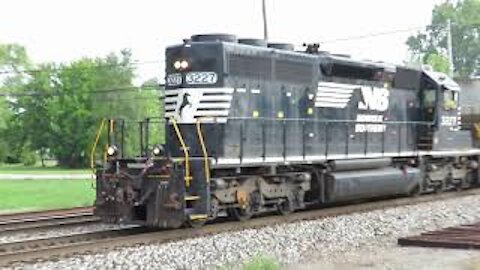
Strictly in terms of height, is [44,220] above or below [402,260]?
below

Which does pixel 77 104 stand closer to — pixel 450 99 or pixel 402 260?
pixel 450 99

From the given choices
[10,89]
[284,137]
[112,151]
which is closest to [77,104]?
[10,89]

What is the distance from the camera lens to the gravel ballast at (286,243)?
406 inches

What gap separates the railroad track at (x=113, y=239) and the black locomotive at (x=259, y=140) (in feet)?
0.86

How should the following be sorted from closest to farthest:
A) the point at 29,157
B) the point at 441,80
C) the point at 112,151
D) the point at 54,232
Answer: the point at 54,232 < the point at 112,151 < the point at 441,80 < the point at 29,157

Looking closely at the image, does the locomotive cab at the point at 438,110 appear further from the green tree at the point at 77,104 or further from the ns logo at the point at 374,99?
the green tree at the point at 77,104

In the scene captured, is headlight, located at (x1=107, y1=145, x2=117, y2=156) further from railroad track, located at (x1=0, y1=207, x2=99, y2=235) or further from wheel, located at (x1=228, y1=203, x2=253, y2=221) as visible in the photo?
wheel, located at (x1=228, y1=203, x2=253, y2=221)

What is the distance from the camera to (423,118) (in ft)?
68.9

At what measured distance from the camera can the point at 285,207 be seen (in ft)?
51.9

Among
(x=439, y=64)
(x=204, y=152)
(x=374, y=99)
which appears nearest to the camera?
(x=204, y=152)

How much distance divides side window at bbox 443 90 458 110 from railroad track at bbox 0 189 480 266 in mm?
6040

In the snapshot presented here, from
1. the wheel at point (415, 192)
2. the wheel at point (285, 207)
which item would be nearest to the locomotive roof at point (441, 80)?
the wheel at point (415, 192)

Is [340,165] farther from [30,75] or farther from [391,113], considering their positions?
[30,75]

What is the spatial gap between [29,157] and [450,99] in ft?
227
